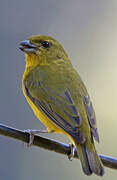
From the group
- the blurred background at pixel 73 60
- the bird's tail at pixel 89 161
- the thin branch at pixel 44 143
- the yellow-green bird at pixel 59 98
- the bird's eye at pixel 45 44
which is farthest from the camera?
the blurred background at pixel 73 60

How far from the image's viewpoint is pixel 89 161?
396cm

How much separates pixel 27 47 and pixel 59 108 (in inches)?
40.7

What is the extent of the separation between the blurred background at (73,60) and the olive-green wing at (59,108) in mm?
1855

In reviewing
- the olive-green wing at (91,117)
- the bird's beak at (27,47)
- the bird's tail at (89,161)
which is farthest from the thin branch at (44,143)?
the bird's beak at (27,47)

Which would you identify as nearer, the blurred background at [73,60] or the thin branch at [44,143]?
the thin branch at [44,143]

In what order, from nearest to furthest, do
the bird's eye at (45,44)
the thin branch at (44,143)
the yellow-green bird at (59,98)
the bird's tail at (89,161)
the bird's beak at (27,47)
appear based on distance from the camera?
the thin branch at (44,143)
the bird's tail at (89,161)
the yellow-green bird at (59,98)
the bird's beak at (27,47)
the bird's eye at (45,44)

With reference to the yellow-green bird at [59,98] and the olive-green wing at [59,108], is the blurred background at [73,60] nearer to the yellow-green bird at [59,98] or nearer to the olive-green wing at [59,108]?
the yellow-green bird at [59,98]

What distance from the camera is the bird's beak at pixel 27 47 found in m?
5.13

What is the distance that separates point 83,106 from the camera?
457 cm

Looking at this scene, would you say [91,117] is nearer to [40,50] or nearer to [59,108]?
[59,108]

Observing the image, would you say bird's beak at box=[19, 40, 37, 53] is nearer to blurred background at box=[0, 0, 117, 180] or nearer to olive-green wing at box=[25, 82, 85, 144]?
olive-green wing at box=[25, 82, 85, 144]

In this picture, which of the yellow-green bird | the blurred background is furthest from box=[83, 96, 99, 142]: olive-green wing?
the blurred background

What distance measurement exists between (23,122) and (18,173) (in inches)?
27.3

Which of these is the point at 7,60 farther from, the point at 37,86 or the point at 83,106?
the point at 83,106
